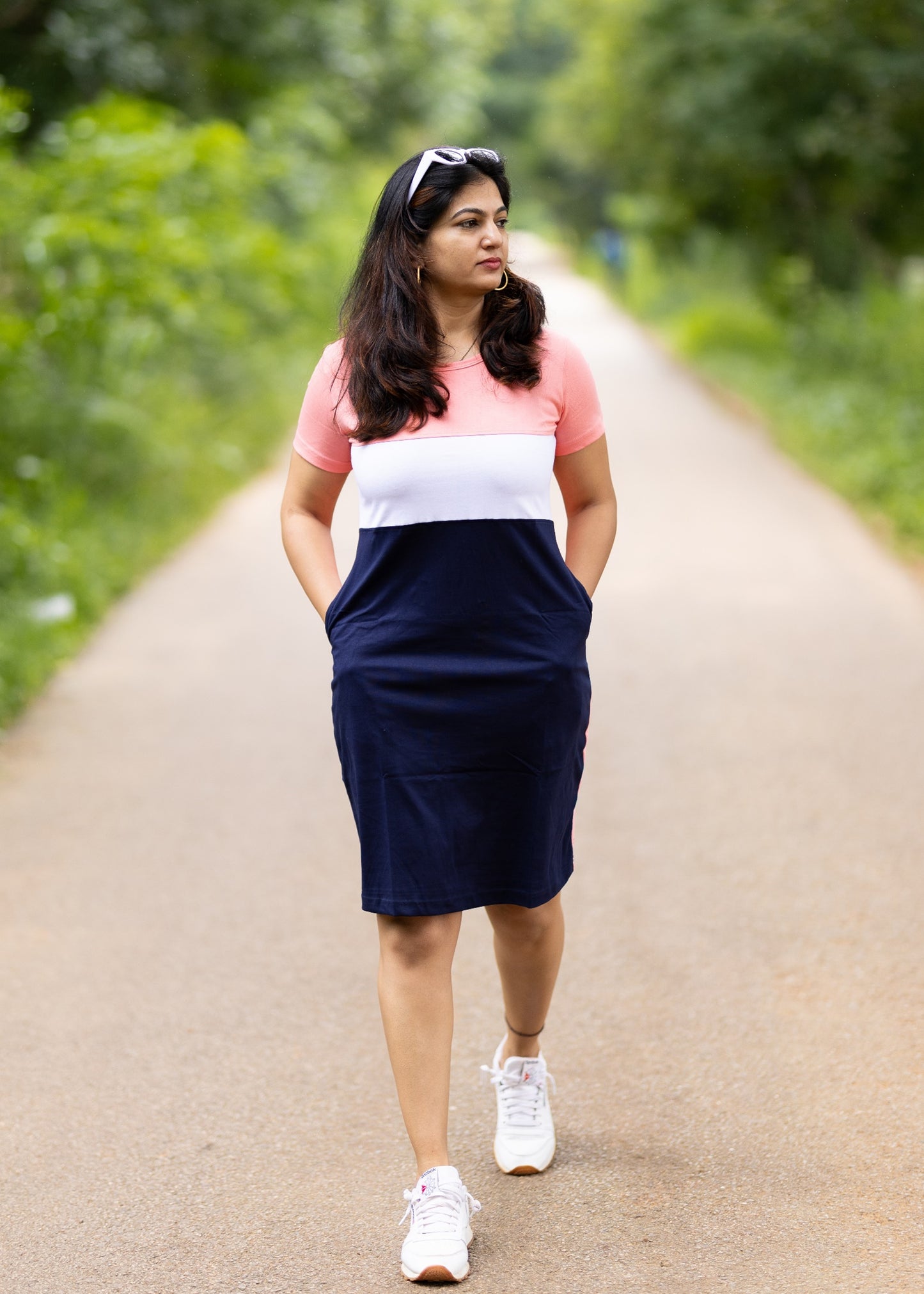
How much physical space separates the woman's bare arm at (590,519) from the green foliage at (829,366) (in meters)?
7.18

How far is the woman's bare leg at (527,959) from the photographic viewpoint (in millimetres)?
3195

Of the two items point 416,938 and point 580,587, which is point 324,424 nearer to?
point 580,587

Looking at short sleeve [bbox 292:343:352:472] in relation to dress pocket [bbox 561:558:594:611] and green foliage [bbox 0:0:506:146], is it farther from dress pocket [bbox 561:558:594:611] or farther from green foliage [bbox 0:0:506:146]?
green foliage [bbox 0:0:506:146]

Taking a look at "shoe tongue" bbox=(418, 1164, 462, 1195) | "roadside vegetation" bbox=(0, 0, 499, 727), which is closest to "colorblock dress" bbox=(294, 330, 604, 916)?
"shoe tongue" bbox=(418, 1164, 462, 1195)

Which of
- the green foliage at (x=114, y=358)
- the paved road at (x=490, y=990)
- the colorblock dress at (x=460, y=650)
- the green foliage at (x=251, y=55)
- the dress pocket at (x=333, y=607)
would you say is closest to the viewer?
the colorblock dress at (x=460, y=650)

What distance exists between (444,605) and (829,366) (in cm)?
1673

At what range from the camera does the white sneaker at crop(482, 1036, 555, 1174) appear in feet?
11.0

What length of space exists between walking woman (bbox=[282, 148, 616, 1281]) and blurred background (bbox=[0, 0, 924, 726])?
1.91 feet

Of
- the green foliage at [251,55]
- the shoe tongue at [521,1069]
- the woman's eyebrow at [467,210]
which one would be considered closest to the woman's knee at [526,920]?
the shoe tongue at [521,1069]

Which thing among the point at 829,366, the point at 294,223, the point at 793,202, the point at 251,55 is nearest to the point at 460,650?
the point at 251,55

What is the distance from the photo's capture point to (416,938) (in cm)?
300

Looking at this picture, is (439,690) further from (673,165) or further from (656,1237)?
(673,165)

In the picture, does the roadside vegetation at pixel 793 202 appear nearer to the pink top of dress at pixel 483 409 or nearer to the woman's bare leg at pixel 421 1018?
the pink top of dress at pixel 483 409

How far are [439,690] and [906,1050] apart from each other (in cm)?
174
